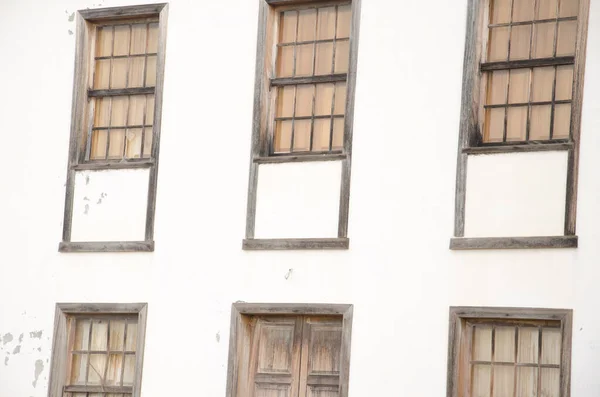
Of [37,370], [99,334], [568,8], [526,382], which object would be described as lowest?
[37,370]

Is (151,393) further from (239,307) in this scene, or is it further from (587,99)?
(587,99)

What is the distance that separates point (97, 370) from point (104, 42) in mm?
3797

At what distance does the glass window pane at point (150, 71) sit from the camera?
665 inches

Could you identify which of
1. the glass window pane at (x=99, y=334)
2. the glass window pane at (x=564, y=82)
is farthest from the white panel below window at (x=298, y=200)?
the glass window pane at (x=564, y=82)

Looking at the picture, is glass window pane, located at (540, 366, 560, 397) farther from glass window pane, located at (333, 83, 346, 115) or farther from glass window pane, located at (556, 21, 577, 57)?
glass window pane, located at (333, 83, 346, 115)

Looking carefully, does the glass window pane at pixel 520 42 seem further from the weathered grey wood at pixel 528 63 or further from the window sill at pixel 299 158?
the window sill at pixel 299 158

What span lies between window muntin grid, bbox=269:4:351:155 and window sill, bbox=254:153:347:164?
0.39 ft

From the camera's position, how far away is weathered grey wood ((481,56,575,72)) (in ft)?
46.9

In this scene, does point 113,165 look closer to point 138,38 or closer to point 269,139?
point 138,38

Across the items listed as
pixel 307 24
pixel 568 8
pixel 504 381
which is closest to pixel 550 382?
pixel 504 381

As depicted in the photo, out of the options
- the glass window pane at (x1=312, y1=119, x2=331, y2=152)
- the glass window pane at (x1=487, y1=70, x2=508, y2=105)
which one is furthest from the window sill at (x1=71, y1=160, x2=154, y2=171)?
the glass window pane at (x1=487, y1=70, x2=508, y2=105)

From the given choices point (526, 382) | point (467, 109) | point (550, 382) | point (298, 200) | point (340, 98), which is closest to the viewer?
point (550, 382)

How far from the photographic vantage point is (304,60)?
1588 centimetres

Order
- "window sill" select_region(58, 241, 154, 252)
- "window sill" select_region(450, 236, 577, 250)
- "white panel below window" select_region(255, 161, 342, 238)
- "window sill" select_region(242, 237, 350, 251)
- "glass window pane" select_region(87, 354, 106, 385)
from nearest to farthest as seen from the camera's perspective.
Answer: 1. "window sill" select_region(450, 236, 577, 250)
2. "window sill" select_region(242, 237, 350, 251)
3. "white panel below window" select_region(255, 161, 342, 238)
4. "window sill" select_region(58, 241, 154, 252)
5. "glass window pane" select_region(87, 354, 106, 385)
